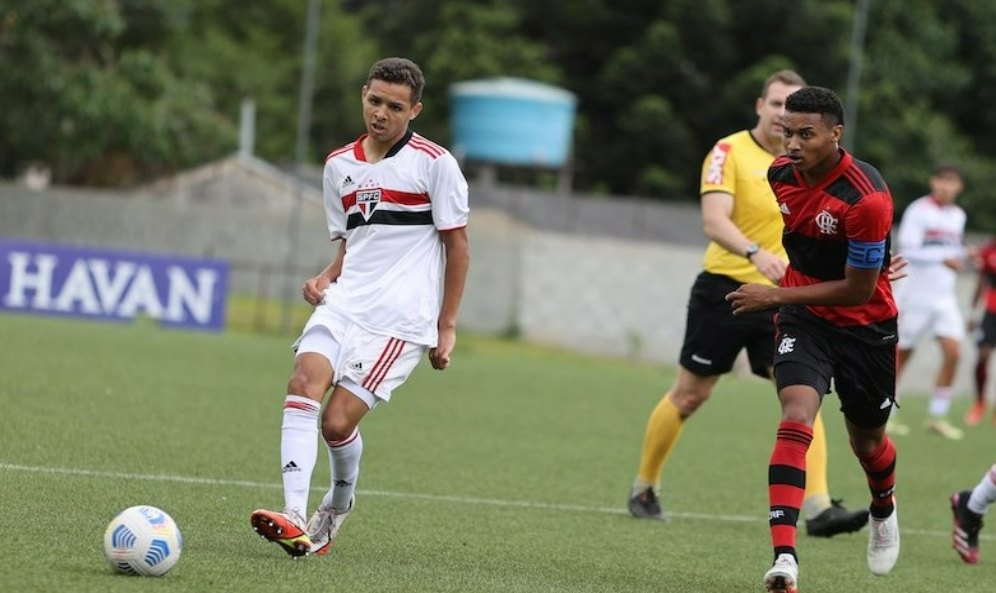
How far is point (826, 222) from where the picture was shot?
6617 millimetres

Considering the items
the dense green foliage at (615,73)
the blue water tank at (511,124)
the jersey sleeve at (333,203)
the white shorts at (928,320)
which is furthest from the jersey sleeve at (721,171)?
the blue water tank at (511,124)

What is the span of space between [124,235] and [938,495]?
66.4 ft

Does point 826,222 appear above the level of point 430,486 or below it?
above

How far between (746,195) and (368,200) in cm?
285

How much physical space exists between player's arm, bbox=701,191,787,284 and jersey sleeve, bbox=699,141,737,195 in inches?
1.3

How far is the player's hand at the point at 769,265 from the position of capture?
320 inches

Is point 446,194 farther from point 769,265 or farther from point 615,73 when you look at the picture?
point 615,73

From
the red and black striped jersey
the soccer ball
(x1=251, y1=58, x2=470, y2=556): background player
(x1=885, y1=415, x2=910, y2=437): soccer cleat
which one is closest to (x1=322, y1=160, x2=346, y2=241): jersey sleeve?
(x1=251, y1=58, x2=470, y2=556): background player

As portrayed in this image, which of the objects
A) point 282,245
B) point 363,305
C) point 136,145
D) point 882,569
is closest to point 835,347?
point 882,569

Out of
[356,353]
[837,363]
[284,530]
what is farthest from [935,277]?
[284,530]

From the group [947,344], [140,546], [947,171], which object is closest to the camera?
[140,546]

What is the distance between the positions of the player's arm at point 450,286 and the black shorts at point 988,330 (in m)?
10.9

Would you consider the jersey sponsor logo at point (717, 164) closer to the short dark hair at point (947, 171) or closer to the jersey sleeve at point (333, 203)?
the jersey sleeve at point (333, 203)

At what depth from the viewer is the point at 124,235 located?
2894 centimetres
